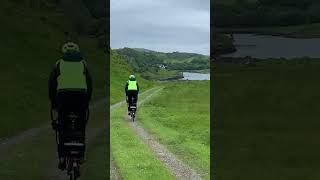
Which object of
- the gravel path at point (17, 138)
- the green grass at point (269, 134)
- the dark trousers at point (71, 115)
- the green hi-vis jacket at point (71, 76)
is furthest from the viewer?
the gravel path at point (17, 138)

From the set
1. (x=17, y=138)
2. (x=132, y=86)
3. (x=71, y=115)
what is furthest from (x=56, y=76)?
(x=132, y=86)

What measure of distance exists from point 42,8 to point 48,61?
67.3 metres

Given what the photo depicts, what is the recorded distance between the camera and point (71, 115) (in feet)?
44.3

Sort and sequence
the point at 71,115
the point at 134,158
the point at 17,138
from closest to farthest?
the point at 71,115, the point at 134,158, the point at 17,138

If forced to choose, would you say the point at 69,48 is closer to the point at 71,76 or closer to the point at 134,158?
the point at 71,76

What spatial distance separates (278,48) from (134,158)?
158 metres

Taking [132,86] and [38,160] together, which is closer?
[38,160]

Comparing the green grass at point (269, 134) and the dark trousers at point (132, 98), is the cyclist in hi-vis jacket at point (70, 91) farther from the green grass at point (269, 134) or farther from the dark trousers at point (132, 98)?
the dark trousers at point (132, 98)

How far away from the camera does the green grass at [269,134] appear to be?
21.2m

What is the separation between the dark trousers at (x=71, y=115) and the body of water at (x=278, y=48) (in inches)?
5064

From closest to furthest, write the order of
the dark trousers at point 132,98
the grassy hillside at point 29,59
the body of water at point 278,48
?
1. the dark trousers at point 132,98
2. the grassy hillside at point 29,59
3. the body of water at point 278,48

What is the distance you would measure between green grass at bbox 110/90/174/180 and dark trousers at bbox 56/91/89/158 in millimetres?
3409

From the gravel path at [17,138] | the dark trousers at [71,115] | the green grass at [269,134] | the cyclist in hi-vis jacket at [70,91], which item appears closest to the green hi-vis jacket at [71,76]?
the cyclist in hi-vis jacket at [70,91]

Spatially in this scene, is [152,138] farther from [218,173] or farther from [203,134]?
[218,173]
